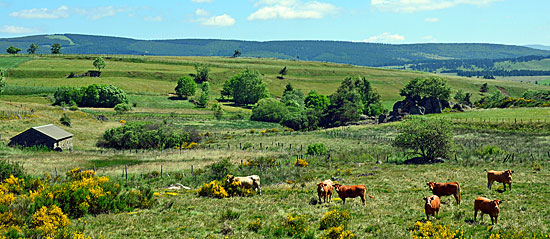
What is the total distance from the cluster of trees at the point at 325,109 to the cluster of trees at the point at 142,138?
40382mm

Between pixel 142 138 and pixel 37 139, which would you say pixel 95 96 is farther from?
pixel 37 139

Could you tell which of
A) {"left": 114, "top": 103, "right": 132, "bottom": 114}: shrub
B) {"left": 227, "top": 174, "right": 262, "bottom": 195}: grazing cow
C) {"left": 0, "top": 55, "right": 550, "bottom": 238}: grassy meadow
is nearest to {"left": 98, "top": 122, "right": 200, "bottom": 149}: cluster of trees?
{"left": 0, "top": 55, "right": 550, "bottom": 238}: grassy meadow

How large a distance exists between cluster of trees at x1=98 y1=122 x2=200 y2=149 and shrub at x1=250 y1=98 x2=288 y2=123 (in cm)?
4757

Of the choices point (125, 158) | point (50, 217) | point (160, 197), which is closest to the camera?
point (50, 217)

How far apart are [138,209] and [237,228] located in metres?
7.30

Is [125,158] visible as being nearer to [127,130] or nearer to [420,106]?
[127,130]

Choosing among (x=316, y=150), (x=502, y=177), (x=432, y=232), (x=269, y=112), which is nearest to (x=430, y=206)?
(x=432, y=232)

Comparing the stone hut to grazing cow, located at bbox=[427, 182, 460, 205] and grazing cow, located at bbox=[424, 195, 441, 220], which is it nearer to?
grazing cow, located at bbox=[427, 182, 460, 205]

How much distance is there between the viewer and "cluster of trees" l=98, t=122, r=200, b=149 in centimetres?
6131

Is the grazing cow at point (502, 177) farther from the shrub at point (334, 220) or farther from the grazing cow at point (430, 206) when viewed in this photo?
the shrub at point (334, 220)

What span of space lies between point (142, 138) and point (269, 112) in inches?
2156

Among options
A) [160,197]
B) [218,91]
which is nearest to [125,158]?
[160,197]

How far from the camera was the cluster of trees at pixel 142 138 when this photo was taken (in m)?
61.3

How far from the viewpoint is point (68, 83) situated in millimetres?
141250
